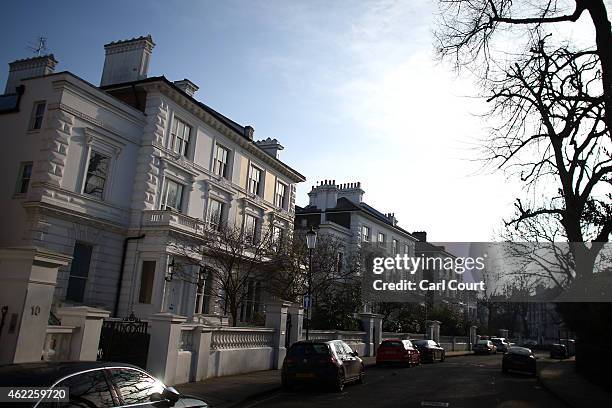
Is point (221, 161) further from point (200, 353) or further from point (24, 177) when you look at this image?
point (200, 353)

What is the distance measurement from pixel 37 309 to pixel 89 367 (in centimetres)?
433

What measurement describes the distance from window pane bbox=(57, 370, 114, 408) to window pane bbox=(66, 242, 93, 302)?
18091 millimetres

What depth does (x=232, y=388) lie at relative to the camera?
14.2 metres

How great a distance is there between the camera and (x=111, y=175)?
24406 millimetres

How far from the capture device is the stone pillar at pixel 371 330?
108ft

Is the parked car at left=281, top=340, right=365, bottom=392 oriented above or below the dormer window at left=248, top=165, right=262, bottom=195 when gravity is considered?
below

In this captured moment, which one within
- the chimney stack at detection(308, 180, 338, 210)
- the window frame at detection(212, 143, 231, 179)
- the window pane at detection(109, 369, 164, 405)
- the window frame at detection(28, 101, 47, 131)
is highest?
the chimney stack at detection(308, 180, 338, 210)

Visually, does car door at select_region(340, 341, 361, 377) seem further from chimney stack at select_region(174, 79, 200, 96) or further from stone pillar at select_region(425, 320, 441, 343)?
stone pillar at select_region(425, 320, 441, 343)

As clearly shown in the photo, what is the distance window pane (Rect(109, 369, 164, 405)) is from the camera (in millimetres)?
5957

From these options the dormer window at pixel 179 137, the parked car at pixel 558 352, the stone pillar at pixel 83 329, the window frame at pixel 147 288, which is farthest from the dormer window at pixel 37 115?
the parked car at pixel 558 352

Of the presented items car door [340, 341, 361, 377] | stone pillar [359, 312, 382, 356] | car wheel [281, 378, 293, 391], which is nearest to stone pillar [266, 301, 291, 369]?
car door [340, 341, 361, 377]

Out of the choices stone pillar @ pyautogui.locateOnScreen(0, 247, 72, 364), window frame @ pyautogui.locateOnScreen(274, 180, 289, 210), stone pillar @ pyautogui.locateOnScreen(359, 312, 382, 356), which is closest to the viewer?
stone pillar @ pyautogui.locateOnScreen(0, 247, 72, 364)

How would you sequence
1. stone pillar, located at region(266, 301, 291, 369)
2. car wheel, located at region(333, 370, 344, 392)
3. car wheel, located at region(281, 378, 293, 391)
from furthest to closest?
stone pillar, located at region(266, 301, 291, 369) < car wheel, located at region(281, 378, 293, 391) < car wheel, located at region(333, 370, 344, 392)

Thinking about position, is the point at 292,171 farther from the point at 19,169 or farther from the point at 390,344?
the point at 19,169
